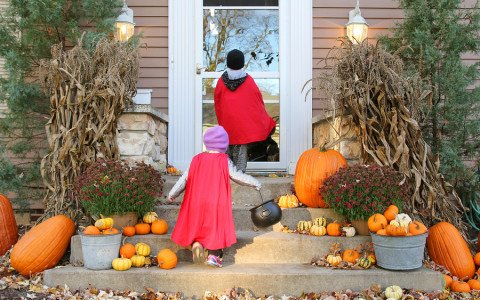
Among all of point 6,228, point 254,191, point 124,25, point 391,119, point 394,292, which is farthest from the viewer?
point 124,25

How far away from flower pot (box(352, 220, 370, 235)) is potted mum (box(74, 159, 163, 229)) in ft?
5.68

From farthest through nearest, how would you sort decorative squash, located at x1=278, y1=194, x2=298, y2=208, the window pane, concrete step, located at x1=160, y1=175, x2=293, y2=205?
the window pane → concrete step, located at x1=160, y1=175, x2=293, y2=205 → decorative squash, located at x1=278, y1=194, x2=298, y2=208

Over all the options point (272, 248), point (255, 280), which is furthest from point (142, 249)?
point (272, 248)

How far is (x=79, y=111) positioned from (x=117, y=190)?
37.5 inches

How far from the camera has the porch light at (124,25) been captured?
5.34m

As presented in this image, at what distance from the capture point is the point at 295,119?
5.81 metres

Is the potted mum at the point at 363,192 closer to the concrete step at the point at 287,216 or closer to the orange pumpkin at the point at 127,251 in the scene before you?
the concrete step at the point at 287,216

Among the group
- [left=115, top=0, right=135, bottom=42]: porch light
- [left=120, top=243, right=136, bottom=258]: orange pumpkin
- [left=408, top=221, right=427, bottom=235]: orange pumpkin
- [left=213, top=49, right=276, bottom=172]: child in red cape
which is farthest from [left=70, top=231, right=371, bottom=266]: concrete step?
[left=115, top=0, right=135, bottom=42]: porch light

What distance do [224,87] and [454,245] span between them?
8.87ft

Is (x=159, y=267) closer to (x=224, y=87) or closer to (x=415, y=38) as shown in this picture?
(x=224, y=87)

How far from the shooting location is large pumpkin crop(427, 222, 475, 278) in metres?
3.86

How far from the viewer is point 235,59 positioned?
15.9 ft

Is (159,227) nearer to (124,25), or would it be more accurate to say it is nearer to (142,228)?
(142,228)

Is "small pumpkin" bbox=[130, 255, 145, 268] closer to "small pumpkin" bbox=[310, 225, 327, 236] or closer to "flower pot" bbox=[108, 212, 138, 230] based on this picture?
"flower pot" bbox=[108, 212, 138, 230]
